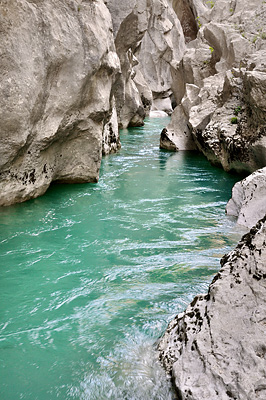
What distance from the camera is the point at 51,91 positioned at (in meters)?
7.12

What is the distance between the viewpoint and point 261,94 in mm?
9055

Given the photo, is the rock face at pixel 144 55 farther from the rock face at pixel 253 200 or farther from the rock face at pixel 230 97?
the rock face at pixel 253 200

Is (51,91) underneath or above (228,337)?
above

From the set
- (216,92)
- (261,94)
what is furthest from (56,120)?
(216,92)

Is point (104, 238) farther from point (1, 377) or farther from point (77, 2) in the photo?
point (77, 2)

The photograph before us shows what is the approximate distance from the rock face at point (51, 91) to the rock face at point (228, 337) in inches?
189

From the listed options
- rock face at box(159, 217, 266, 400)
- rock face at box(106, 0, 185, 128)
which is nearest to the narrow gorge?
rock face at box(159, 217, 266, 400)

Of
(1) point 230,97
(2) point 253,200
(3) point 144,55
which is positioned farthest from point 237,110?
(3) point 144,55

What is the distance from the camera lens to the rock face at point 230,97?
9430 mm

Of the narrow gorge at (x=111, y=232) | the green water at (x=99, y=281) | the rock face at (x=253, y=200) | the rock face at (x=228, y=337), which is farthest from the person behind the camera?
the rock face at (x=253, y=200)

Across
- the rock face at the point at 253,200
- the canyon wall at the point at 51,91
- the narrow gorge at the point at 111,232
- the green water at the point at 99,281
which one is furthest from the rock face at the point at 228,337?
the canyon wall at the point at 51,91

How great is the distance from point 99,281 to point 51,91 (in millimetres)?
4079

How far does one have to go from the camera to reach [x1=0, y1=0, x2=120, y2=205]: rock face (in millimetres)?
6262

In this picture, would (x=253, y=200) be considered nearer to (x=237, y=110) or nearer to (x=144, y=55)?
(x=237, y=110)
